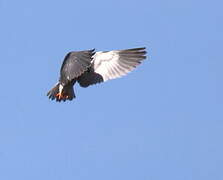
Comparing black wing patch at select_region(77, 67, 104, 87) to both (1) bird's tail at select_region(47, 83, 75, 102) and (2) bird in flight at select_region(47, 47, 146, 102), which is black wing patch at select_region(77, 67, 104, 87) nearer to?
(2) bird in flight at select_region(47, 47, 146, 102)

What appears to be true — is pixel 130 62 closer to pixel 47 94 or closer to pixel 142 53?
pixel 142 53

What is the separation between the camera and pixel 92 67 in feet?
95.0

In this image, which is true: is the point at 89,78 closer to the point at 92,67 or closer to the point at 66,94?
the point at 92,67

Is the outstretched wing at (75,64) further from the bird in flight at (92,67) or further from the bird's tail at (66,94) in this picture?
the bird's tail at (66,94)

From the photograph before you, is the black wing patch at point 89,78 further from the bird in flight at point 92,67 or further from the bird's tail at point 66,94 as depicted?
the bird's tail at point 66,94

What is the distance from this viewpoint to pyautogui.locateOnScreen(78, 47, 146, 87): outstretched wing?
1120 inches

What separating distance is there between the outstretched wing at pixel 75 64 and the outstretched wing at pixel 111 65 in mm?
713

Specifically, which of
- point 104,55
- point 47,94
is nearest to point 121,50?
point 104,55

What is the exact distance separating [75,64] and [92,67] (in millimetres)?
1187

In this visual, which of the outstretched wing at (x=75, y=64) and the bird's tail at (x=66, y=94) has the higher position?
the outstretched wing at (x=75, y=64)

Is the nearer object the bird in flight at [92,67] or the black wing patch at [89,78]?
the bird in flight at [92,67]

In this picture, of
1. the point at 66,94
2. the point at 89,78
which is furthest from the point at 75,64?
the point at 66,94

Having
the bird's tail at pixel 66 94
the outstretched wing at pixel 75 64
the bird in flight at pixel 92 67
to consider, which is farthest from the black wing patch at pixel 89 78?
the outstretched wing at pixel 75 64

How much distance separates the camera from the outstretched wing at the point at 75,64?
27750mm
